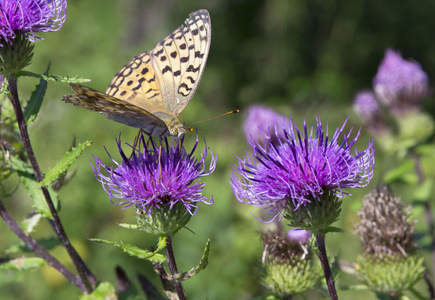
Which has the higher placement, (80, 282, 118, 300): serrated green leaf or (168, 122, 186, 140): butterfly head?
(168, 122, 186, 140): butterfly head

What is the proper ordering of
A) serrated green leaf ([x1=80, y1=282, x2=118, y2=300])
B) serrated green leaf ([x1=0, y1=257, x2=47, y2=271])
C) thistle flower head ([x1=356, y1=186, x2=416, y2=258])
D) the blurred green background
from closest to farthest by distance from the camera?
serrated green leaf ([x1=80, y1=282, x2=118, y2=300]) → serrated green leaf ([x1=0, y1=257, x2=47, y2=271]) → thistle flower head ([x1=356, y1=186, x2=416, y2=258]) → the blurred green background

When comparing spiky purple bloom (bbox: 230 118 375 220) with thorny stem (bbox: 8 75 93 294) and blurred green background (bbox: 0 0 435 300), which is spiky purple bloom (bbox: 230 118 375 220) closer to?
thorny stem (bbox: 8 75 93 294)

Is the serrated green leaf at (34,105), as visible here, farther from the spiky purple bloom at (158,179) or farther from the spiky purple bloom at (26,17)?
the spiky purple bloom at (158,179)

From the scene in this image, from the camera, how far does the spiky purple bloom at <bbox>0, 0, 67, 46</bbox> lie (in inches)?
102

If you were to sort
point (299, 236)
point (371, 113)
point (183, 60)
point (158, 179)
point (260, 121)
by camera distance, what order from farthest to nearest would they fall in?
point (371, 113)
point (260, 121)
point (183, 60)
point (299, 236)
point (158, 179)

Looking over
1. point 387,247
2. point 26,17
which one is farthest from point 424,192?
point 26,17

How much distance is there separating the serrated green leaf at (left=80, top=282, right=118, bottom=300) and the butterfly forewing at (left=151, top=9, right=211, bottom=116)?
1171 mm

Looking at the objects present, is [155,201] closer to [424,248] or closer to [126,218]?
[424,248]

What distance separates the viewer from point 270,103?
9.58 metres

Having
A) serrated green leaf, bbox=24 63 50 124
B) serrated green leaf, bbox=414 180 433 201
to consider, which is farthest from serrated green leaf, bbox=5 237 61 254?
serrated green leaf, bbox=414 180 433 201

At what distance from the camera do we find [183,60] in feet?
10.8

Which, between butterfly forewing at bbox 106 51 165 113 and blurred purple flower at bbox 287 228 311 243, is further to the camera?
butterfly forewing at bbox 106 51 165 113

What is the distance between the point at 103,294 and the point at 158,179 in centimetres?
84

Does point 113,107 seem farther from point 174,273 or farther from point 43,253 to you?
point 43,253
